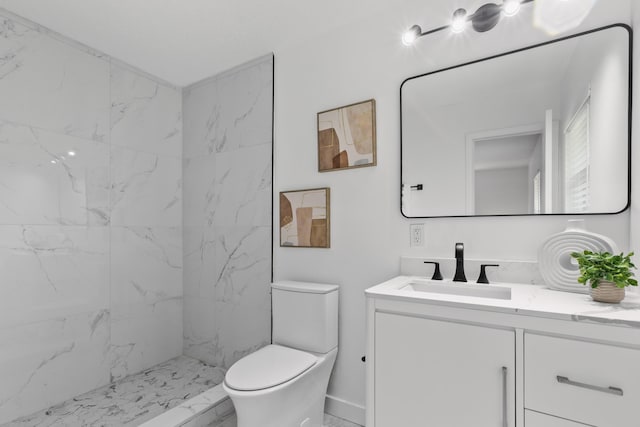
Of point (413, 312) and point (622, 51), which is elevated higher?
point (622, 51)

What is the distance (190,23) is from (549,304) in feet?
7.57

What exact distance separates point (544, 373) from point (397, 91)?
1444 mm

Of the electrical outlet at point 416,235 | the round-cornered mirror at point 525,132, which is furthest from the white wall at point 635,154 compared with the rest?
the electrical outlet at point 416,235

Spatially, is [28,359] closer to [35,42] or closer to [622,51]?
[35,42]

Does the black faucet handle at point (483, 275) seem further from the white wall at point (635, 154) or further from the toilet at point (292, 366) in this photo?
the toilet at point (292, 366)

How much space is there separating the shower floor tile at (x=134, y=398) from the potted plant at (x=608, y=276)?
2227mm

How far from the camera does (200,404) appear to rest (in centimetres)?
191

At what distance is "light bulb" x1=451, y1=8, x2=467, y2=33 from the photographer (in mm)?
1552

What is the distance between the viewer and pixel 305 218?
211 centimetres

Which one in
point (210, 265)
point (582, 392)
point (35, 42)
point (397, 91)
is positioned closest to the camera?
point (582, 392)

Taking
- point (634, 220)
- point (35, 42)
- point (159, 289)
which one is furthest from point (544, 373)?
point (35, 42)

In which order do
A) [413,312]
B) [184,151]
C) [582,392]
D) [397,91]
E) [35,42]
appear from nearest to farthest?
[582,392], [413,312], [397,91], [35,42], [184,151]

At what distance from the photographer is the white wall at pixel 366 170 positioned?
1.57 m

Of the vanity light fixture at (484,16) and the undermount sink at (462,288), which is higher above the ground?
the vanity light fixture at (484,16)
